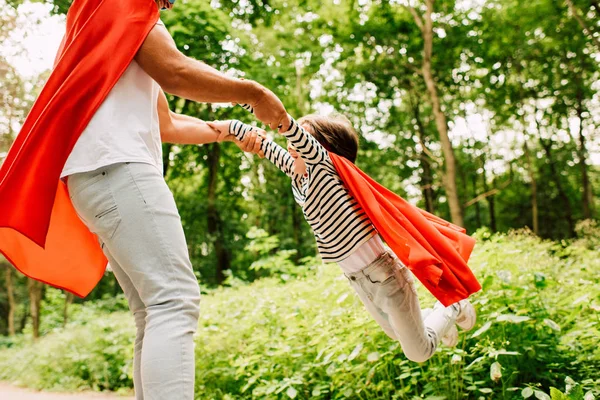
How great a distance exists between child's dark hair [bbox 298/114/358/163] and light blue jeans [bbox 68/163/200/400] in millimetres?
1236

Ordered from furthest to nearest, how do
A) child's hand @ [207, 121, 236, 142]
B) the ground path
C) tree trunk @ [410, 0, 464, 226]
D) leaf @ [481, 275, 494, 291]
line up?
tree trunk @ [410, 0, 464, 226] → the ground path → leaf @ [481, 275, 494, 291] → child's hand @ [207, 121, 236, 142]

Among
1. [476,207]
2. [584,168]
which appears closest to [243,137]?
[584,168]

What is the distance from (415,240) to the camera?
89.0 inches

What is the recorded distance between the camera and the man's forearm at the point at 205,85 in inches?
64.2

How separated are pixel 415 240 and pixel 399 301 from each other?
328mm

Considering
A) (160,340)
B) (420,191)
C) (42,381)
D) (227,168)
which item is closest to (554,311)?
(160,340)

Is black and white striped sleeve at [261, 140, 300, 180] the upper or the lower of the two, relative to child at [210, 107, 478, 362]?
upper

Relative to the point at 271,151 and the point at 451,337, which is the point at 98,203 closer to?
the point at 271,151

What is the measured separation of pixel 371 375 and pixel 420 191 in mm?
19717

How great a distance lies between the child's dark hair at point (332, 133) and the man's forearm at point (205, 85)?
2.84ft

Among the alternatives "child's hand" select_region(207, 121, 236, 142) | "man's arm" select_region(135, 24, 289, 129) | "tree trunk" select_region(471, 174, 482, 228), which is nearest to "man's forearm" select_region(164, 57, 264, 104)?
"man's arm" select_region(135, 24, 289, 129)

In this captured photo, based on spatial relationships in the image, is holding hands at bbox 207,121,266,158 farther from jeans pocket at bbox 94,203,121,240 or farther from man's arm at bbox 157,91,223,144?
jeans pocket at bbox 94,203,121,240

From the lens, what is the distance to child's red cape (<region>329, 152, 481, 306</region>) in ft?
7.22

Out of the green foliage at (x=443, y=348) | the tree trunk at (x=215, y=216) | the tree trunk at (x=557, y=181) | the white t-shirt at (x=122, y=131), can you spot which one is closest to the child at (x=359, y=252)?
the green foliage at (x=443, y=348)
